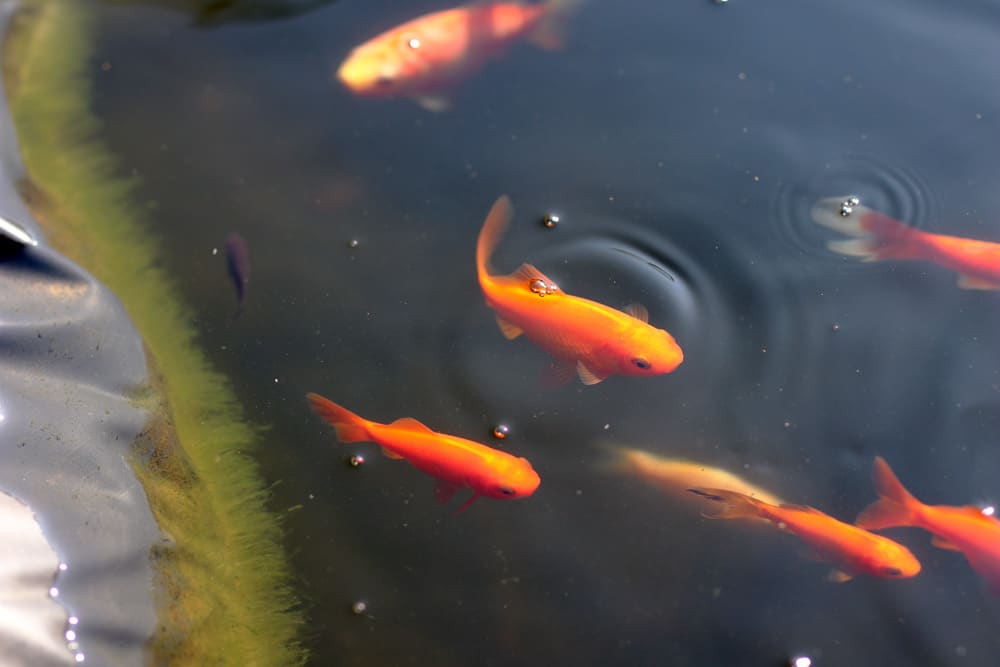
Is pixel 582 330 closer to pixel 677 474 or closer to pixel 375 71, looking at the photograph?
pixel 677 474

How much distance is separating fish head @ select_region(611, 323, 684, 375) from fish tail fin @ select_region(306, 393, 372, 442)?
776 millimetres

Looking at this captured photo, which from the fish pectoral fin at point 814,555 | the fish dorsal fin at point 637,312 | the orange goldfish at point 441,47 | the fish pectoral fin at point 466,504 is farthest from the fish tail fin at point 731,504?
the orange goldfish at point 441,47

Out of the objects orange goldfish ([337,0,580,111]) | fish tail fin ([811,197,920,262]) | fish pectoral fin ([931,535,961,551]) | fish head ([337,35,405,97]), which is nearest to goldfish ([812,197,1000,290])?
fish tail fin ([811,197,920,262])

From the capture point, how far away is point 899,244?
2611 mm

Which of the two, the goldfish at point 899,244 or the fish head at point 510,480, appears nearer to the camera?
the fish head at point 510,480

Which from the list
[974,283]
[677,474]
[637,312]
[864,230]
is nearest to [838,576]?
[677,474]

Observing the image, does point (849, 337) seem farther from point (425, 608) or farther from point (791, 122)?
point (425, 608)

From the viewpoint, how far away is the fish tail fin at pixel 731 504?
2242 mm

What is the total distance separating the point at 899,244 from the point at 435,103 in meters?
1.72

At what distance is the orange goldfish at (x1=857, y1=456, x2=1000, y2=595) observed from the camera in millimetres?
2125

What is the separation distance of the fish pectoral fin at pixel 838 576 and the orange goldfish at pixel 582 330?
2.38 ft

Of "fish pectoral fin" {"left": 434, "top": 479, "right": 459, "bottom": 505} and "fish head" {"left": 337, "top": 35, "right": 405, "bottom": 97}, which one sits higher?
"fish head" {"left": 337, "top": 35, "right": 405, "bottom": 97}

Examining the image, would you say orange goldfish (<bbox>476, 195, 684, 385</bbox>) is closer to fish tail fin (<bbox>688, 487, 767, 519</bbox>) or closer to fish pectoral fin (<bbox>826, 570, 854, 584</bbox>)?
fish tail fin (<bbox>688, 487, 767, 519</bbox>)

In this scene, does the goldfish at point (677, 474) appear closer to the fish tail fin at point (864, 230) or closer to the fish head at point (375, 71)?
the fish tail fin at point (864, 230)
